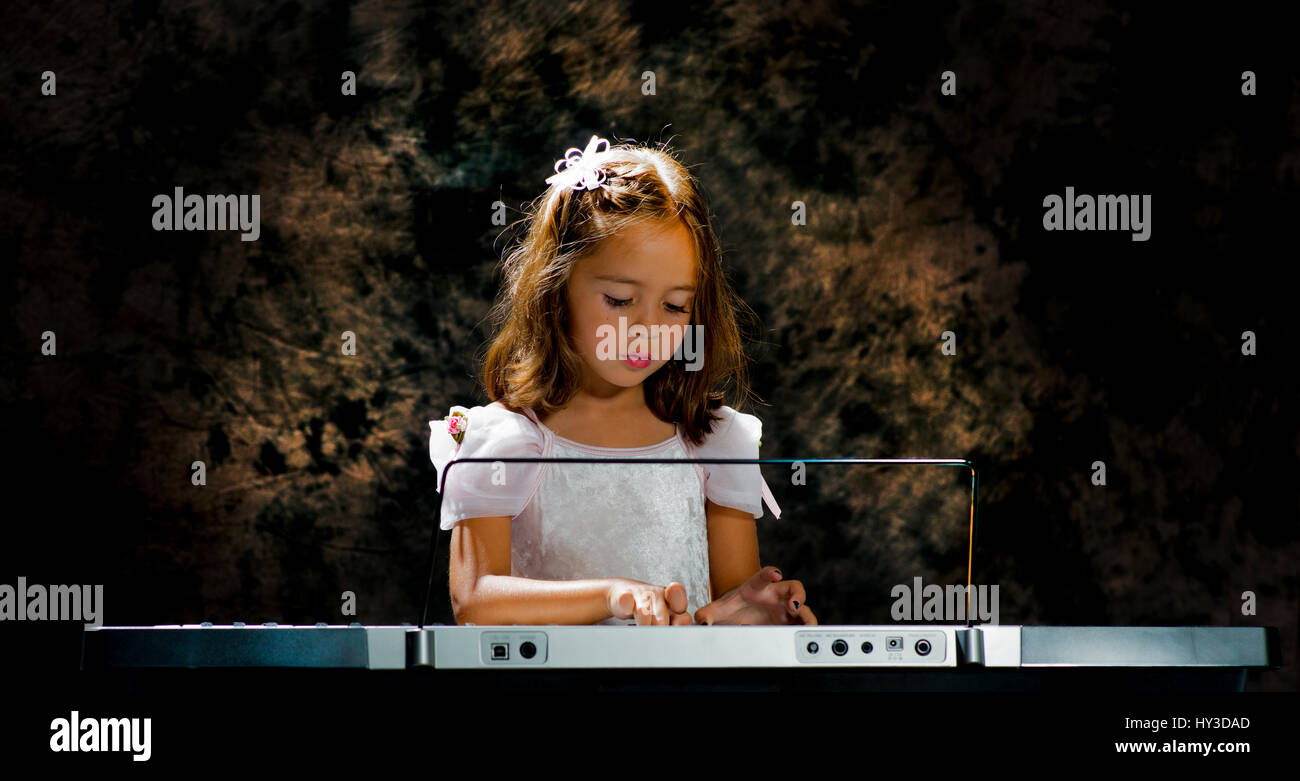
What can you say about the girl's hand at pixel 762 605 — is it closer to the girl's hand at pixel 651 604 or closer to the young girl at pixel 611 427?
the young girl at pixel 611 427

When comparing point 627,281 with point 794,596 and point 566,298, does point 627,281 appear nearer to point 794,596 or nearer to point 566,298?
point 566,298

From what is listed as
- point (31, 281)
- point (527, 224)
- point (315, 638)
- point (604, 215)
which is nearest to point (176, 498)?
point (31, 281)

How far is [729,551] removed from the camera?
1660 mm

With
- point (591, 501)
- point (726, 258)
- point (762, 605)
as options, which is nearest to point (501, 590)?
point (591, 501)

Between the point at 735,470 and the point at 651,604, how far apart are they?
40 centimetres

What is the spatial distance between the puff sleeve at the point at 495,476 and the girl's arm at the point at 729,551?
26cm

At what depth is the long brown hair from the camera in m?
1.67

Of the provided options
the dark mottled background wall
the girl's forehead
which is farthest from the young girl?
the dark mottled background wall

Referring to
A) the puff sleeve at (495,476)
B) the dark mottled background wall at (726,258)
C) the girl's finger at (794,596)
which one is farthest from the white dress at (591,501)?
the dark mottled background wall at (726,258)

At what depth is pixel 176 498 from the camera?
270 centimetres

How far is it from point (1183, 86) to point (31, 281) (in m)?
2.57

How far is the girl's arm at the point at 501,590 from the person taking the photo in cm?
130

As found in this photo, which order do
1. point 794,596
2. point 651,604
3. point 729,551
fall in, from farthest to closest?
point 729,551 → point 794,596 → point 651,604
